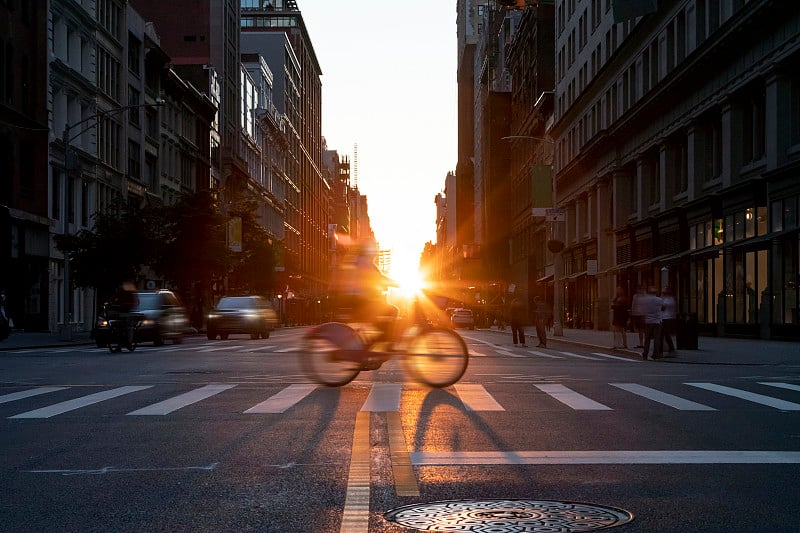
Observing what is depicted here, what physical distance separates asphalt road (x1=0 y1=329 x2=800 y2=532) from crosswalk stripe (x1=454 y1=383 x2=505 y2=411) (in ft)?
0.16

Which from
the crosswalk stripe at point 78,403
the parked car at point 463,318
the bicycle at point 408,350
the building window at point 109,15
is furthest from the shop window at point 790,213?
the parked car at point 463,318

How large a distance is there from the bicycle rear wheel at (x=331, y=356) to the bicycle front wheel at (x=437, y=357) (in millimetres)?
759

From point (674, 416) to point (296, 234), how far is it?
12561 centimetres

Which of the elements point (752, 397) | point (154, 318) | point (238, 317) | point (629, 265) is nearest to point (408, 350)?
point (752, 397)

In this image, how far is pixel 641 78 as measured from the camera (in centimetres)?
5347

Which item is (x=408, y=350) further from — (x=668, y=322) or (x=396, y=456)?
(x=668, y=322)

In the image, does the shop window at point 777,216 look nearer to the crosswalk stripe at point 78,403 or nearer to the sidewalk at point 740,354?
the sidewalk at point 740,354

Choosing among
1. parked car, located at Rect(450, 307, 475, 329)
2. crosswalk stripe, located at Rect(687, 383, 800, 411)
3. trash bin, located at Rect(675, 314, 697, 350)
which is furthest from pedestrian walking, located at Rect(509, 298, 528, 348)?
parked car, located at Rect(450, 307, 475, 329)

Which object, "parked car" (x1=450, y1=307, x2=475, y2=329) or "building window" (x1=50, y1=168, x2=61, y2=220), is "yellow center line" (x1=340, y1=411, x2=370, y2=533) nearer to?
"building window" (x1=50, y1=168, x2=61, y2=220)

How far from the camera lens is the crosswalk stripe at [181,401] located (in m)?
12.7

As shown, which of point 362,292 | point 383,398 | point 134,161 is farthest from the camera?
point 134,161

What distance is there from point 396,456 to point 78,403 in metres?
6.30

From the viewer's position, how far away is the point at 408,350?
14.8 m

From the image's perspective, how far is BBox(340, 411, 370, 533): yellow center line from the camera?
6.16m
